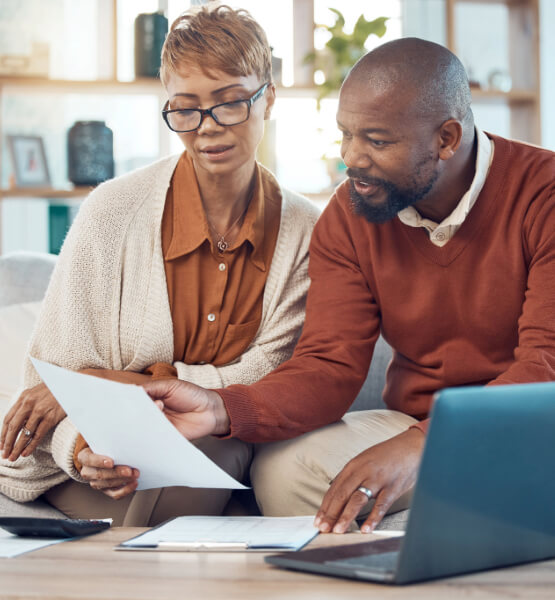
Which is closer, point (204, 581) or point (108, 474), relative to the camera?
point (204, 581)

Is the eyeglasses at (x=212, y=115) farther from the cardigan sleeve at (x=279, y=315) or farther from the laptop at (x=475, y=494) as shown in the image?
the laptop at (x=475, y=494)

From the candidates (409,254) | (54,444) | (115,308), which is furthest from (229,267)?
(54,444)

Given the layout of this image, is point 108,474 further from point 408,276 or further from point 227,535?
point 408,276

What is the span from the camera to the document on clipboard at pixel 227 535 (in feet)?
3.16

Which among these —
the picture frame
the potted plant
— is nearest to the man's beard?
the potted plant

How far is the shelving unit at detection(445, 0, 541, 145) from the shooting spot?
3.59 metres

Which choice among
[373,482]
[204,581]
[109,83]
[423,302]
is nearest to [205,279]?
[423,302]

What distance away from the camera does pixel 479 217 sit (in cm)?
154

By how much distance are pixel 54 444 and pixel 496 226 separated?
88 cm

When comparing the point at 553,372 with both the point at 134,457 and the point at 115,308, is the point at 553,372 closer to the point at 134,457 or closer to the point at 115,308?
the point at 134,457

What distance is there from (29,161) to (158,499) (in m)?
2.20

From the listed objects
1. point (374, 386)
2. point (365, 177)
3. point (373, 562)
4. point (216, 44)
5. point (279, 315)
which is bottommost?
point (374, 386)

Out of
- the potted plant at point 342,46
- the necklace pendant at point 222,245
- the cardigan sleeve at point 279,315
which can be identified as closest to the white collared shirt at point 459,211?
the cardigan sleeve at point 279,315

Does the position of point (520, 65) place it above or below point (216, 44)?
above
